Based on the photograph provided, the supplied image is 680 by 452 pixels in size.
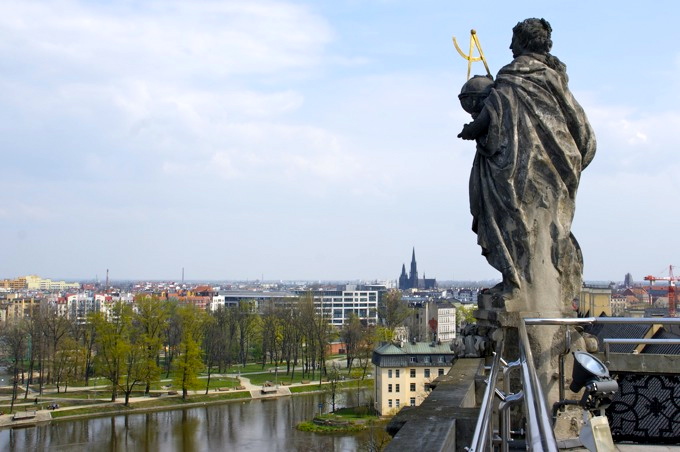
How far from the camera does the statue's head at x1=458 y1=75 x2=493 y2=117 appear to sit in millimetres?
5906

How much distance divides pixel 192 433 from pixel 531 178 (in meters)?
35.1

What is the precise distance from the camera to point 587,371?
8.95ft

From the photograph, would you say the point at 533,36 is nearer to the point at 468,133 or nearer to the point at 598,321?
the point at 468,133

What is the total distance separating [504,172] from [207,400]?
4391 cm

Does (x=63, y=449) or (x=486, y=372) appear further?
(x=63, y=449)

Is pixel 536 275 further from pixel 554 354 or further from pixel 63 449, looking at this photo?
pixel 63 449

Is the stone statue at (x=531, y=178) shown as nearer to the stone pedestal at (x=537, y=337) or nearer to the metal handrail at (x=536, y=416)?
the stone pedestal at (x=537, y=337)

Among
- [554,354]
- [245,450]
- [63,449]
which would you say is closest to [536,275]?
[554,354]

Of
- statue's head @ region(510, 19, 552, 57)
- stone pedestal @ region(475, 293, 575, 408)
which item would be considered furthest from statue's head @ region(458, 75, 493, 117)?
stone pedestal @ region(475, 293, 575, 408)

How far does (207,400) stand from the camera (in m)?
46.2

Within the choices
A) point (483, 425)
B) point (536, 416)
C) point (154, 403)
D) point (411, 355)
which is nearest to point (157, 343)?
point (154, 403)

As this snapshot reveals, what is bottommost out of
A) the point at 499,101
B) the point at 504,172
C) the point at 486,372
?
the point at 486,372

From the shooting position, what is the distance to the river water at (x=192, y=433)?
33.7 meters

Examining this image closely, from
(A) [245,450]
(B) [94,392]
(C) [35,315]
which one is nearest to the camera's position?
(A) [245,450]
